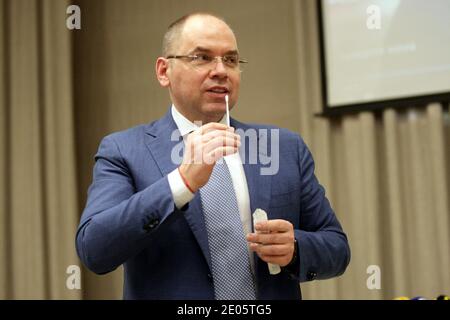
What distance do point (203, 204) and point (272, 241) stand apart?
0.80ft

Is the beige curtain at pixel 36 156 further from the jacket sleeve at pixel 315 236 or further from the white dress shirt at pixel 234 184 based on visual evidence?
the jacket sleeve at pixel 315 236

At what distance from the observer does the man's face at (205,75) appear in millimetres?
1758

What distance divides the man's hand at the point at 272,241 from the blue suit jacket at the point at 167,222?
2.6 inches

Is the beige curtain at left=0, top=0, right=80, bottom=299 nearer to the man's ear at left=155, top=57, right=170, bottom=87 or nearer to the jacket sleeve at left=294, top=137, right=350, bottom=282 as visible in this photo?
the man's ear at left=155, top=57, right=170, bottom=87

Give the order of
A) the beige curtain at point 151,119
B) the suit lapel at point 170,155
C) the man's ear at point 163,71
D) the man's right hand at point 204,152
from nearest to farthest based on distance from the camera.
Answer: the man's right hand at point 204,152 → the suit lapel at point 170,155 → the man's ear at point 163,71 → the beige curtain at point 151,119

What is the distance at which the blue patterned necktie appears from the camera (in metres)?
1.56

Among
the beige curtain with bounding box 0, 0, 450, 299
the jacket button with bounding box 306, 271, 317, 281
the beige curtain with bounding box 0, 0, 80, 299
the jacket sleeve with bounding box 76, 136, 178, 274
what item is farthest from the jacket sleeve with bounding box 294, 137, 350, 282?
the beige curtain with bounding box 0, 0, 80, 299

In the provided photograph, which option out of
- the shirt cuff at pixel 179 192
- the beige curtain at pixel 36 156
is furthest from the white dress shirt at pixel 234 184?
the beige curtain at pixel 36 156

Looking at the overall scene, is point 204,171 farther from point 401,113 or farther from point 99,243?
point 401,113

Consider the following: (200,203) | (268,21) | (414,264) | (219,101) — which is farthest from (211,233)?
(268,21)

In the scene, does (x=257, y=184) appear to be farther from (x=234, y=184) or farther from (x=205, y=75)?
(x=205, y=75)

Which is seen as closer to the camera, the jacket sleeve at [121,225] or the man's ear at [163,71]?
the jacket sleeve at [121,225]

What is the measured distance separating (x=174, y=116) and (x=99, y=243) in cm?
51

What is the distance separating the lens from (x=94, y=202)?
1578mm
